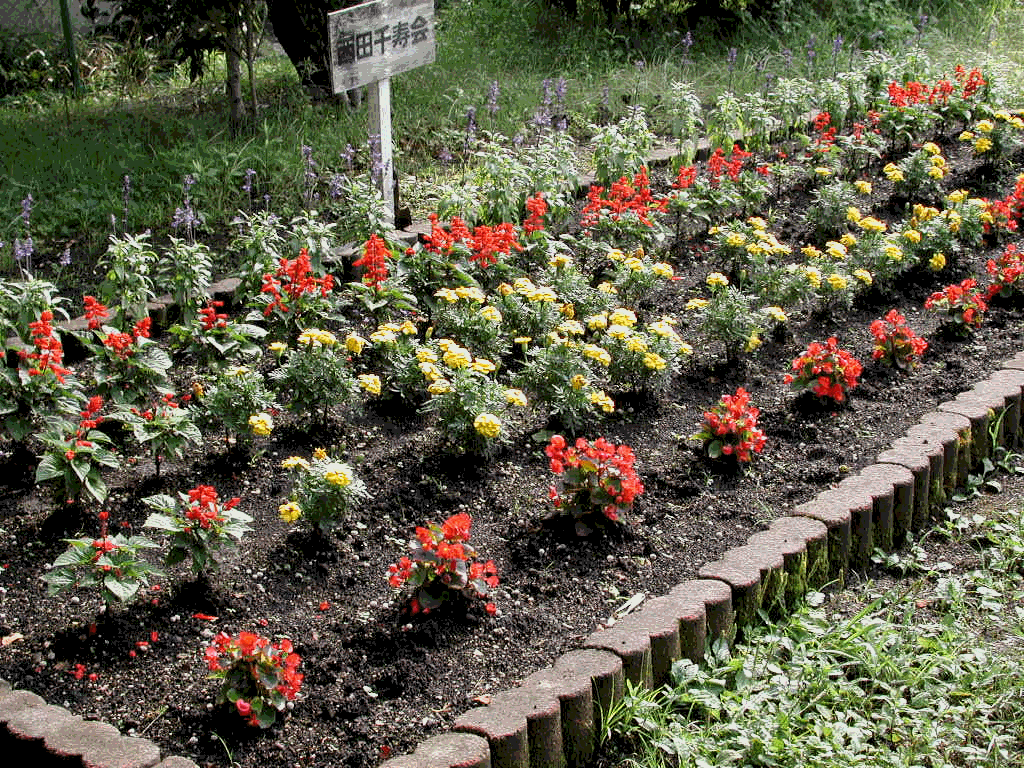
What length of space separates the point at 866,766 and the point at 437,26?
30.1ft

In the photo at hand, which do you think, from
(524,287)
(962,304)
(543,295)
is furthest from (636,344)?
(962,304)

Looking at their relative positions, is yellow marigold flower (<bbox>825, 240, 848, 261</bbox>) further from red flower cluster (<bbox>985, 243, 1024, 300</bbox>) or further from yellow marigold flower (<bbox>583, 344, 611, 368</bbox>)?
yellow marigold flower (<bbox>583, 344, 611, 368</bbox>)

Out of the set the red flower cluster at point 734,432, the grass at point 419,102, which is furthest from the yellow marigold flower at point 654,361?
the grass at point 419,102

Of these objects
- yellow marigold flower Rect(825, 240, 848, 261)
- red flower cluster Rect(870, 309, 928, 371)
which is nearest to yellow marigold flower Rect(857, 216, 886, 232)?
yellow marigold flower Rect(825, 240, 848, 261)

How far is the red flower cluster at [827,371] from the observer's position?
508 centimetres

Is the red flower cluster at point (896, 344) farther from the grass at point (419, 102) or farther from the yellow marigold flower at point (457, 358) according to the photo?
the grass at point (419, 102)

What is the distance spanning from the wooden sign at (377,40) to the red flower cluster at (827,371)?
2.48 m

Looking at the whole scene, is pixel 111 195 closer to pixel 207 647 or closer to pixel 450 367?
pixel 450 367

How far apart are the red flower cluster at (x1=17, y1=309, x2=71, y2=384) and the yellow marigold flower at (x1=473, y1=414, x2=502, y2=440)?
1.46 metres

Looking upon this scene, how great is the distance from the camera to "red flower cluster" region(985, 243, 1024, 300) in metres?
6.04

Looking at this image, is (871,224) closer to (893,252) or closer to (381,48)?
(893,252)

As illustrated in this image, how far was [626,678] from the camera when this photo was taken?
3627 millimetres

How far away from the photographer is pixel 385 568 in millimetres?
4109

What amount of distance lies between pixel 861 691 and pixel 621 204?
316 centimetres
